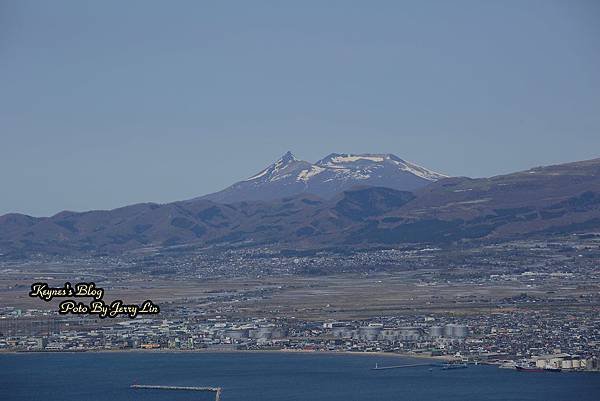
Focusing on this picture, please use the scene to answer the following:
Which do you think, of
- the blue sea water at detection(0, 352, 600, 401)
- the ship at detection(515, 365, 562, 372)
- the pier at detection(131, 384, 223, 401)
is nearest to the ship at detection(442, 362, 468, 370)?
the blue sea water at detection(0, 352, 600, 401)

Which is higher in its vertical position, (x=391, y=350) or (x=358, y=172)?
(x=358, y=172)

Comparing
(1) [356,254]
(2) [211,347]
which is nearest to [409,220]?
(1) [356,254]

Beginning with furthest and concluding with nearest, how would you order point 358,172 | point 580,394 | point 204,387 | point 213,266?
point 358,172
point 213,266
point 204,387
point 580,394

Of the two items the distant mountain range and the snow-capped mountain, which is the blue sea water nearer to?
the distant mountain range

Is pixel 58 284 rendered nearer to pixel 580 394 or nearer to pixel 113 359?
pixel 113 359

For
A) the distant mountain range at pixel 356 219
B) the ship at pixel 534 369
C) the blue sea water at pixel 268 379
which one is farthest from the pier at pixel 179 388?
the distant mountain range at pixel 356 219

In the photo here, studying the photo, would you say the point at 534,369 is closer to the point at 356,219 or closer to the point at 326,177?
the point at 356,219

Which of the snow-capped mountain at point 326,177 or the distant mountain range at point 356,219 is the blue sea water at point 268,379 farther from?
the snow-capped mountain at point 326,177
